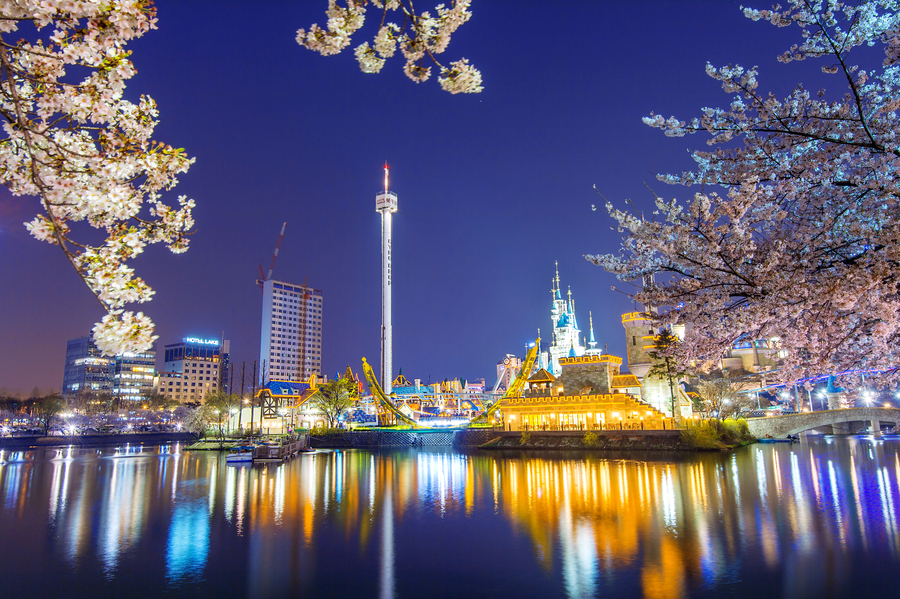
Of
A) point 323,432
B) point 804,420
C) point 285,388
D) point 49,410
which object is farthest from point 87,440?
point 804,420

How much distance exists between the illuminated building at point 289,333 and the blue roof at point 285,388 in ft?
310

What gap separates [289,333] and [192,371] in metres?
35.8

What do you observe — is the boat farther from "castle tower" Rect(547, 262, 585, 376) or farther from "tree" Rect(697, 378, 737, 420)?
"castle tower" Rect(547, 262, 585, 376)

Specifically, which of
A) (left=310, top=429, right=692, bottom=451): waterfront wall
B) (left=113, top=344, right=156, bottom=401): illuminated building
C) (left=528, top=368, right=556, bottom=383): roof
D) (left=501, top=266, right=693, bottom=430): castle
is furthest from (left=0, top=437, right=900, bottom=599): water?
(left=113, top=344, right=156, bottom=401): illuminated building

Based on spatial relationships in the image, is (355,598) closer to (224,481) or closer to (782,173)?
(782,173)

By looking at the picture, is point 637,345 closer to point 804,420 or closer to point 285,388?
point 804,420

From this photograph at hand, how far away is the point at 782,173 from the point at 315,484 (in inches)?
1105

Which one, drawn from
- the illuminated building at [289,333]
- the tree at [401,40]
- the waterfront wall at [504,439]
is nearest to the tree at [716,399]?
the waterfront wall at [504,439]

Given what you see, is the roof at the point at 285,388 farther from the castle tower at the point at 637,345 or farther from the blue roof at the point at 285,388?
the castle tower at the point at 637,345

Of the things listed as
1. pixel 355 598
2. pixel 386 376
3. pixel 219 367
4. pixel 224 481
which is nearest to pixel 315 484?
pixel 224 481

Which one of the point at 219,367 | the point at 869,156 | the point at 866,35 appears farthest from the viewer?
the point at 219,367

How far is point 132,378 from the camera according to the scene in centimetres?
15525

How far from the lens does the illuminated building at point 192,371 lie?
16950cm

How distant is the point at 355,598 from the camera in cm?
1121
